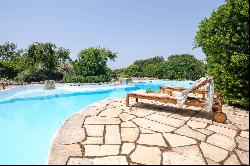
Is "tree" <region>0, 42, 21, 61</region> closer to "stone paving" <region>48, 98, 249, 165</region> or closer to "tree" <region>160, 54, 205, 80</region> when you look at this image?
"tree" <region>160, 54, 205, 80</region>

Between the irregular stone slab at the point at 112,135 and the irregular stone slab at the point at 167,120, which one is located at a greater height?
the irregular stone slab at the point at 167,120

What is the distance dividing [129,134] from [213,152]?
1.94 meters

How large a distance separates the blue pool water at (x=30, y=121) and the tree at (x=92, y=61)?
528cm

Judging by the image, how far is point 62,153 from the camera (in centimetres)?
463

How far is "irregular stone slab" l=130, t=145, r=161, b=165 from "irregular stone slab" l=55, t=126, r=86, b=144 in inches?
55.1

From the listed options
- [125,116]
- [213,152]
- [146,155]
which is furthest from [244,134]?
[125,116]

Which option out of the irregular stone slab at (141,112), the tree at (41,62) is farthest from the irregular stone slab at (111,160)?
the tree at (41,62)

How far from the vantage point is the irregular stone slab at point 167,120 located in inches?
257

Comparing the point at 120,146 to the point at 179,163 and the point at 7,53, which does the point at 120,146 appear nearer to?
the point at 179,163

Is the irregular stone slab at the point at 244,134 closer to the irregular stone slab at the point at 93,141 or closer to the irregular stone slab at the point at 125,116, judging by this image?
the irregular stone slab at the point at 125,116

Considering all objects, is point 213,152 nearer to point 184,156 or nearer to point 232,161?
point 232,161

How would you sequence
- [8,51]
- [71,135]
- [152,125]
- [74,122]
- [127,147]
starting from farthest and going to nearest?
[8,51]
[74,122]
[152,125]
[71,135]
[127,147]

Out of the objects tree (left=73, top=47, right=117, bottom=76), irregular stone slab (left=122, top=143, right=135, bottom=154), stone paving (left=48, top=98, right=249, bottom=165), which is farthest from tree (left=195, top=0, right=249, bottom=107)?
tree (left=73, top=47, right=117, bottom=76)

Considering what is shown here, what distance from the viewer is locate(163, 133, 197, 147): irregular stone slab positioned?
17.0 feet
